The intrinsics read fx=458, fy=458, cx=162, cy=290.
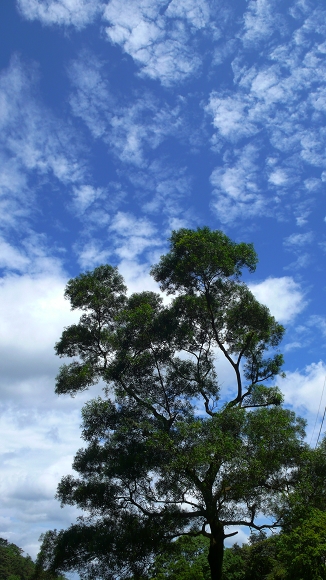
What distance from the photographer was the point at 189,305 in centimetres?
1800

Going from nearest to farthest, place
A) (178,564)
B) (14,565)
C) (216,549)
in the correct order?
(178,564) → (216,549) → (14,565)

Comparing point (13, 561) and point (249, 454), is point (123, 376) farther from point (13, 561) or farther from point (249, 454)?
point (13, 561)

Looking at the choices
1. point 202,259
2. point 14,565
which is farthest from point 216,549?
point 14,565

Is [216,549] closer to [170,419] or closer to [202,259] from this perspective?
[170,419]

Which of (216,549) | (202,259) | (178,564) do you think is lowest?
(178,564)

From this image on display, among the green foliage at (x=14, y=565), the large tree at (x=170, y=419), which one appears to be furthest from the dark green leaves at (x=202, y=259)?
the green foliage at (x=14, y=565)

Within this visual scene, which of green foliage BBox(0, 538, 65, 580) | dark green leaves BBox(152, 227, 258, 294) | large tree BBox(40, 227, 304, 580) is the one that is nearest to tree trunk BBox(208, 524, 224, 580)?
large tree BBox(40, 227, 304, 580)

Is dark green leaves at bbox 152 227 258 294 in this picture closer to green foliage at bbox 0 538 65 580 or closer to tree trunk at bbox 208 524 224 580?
tree trunk at bbox 208 524 224 580

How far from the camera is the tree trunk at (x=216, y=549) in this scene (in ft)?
47.6

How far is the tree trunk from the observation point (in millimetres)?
14508

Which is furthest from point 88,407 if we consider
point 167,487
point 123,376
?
point 167,487

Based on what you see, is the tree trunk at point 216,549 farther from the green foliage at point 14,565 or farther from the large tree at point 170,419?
the green foliage at point 14,565

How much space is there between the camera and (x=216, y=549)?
14.6 metres

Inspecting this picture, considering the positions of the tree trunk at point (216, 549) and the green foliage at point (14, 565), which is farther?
the green foliage at point (14, 565)
